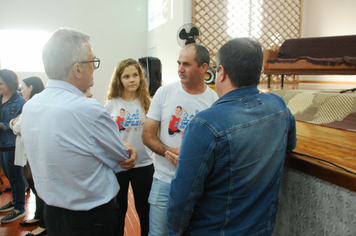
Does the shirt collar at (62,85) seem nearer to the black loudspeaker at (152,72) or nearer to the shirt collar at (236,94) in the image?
the shirt collar at (236,94)

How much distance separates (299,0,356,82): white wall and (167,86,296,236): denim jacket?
19.6 feet

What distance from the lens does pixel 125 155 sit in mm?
873

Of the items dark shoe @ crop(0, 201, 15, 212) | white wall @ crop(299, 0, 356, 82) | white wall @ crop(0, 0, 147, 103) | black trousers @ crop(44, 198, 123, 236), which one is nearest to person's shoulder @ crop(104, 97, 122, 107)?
black trousers @ crop(44, 198, 123, 236)

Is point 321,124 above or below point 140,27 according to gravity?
below

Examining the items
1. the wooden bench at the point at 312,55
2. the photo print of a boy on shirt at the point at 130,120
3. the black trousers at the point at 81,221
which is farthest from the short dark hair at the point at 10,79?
the wooden bench at the point at 312,55

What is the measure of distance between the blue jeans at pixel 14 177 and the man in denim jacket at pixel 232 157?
1.93 m

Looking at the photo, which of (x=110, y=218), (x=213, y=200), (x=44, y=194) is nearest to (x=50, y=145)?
(x=44, y=194)

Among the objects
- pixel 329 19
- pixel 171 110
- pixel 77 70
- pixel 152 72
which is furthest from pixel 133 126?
pixel 329 19

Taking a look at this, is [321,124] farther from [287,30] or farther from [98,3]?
[98,3]

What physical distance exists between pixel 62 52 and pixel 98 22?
590 centimetres

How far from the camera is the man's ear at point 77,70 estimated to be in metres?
0.76

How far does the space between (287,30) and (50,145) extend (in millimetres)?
6464

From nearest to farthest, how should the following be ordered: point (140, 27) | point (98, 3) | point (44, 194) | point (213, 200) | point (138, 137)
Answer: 1. point (213, 200)
2. point (44, 194)
3. point (138, 137)
4. point (98, 3)
5. point (140, 27)

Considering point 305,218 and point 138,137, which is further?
point 138,137
